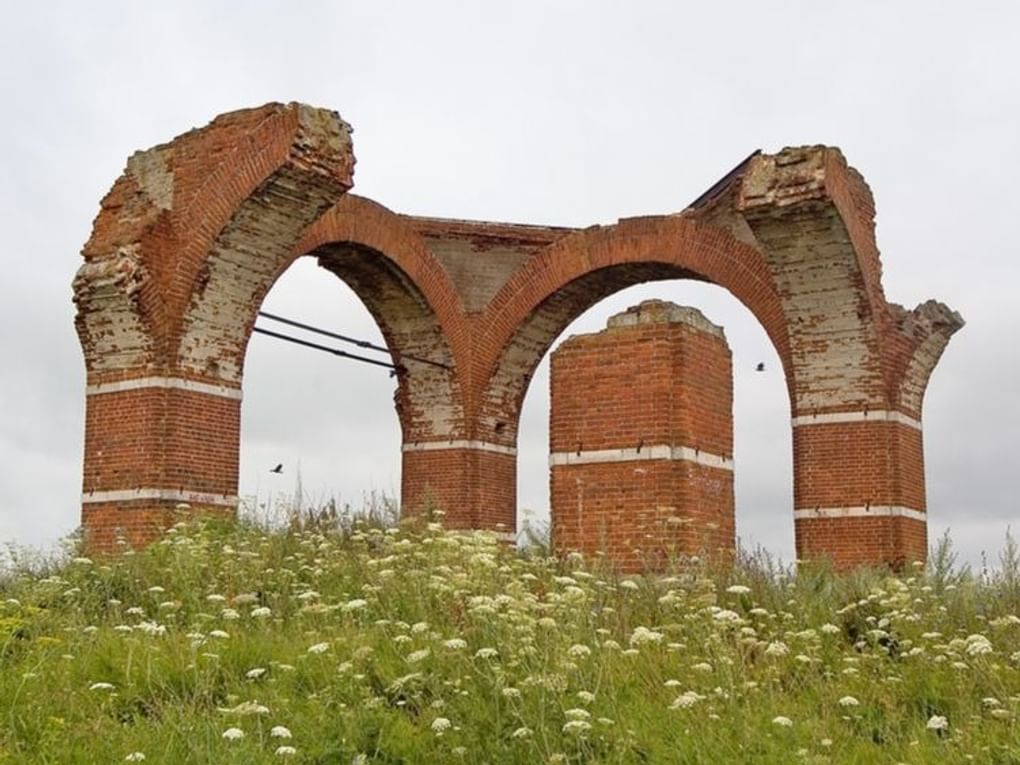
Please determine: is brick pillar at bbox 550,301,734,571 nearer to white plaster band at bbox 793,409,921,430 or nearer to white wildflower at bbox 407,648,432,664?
white wildflower at bbox 407,648,432,664

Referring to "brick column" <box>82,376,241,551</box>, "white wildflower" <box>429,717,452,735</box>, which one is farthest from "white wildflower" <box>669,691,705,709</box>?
"brick column" <box>82,376,241,551</box>

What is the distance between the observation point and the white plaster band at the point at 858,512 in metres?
14.8

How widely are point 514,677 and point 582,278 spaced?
13590mm

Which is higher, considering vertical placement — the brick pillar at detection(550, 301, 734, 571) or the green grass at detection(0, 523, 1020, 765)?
the brick pillar at detection(550, 301, 734, 571)

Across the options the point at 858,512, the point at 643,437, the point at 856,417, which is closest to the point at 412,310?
the point at 856,417

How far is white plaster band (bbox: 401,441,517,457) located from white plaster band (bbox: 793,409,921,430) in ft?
16.6

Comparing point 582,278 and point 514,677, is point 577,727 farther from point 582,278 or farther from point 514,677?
point 582,278

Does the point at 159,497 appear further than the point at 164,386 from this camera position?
No

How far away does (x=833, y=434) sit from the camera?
49.6 ft

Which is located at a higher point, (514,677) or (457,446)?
(457,446)

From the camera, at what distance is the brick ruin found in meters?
13.4

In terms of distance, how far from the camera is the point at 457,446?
18.2 metres

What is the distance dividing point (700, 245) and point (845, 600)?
10.1 meters

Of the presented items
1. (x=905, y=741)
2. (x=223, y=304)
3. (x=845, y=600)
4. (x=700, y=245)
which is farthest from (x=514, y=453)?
(x=905, y=741)
